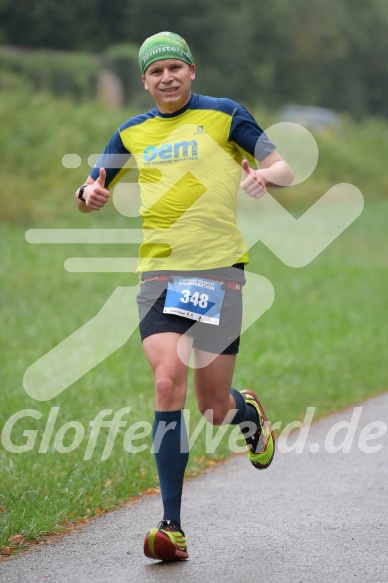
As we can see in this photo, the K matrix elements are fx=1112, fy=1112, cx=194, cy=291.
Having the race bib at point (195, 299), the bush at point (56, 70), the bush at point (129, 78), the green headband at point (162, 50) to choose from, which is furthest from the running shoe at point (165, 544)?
the bush at point (56, 70)

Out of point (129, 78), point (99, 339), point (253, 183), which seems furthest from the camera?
point (129, 78)

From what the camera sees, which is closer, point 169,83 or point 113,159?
point 169,83

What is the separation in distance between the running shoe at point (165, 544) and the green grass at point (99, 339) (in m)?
0.74

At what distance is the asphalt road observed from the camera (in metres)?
4.62

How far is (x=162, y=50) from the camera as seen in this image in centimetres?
521

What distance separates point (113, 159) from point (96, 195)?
357mm

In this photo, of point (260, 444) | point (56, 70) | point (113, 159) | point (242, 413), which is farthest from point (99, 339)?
point (56, 70)

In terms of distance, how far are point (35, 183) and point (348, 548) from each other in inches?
716

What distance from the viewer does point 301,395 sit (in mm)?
10055

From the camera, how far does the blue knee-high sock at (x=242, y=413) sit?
5844 mm

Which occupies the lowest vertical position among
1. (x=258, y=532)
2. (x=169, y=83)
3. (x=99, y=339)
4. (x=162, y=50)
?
(x=258, y=532)

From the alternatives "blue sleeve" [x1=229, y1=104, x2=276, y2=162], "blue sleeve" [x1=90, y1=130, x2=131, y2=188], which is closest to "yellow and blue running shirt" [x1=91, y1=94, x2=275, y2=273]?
"blue sleeve" [x1=229, y1=104, x2=276, y2=162]

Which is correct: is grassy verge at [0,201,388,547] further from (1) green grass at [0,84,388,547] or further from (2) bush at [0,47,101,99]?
(2) bush at [0,47,101,99]

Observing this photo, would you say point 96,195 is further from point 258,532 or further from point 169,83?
point 258,532
